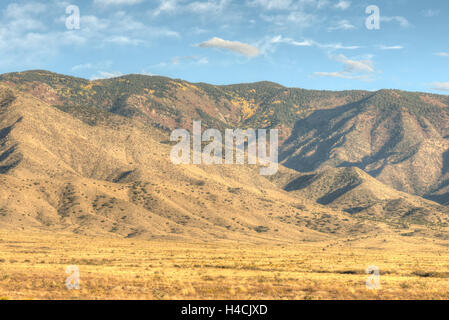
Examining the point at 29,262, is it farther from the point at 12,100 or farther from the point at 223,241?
the point at 12,100

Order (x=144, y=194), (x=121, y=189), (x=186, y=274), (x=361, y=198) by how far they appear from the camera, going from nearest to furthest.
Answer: (x=186, y=274) → (x=144, y=194) → (x=121, y=189) → (x=361, y=198)

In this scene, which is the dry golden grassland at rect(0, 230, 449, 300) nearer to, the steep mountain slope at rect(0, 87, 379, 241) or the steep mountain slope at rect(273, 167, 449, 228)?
the steep mountain slope at rect(0, 87, 379, 241)

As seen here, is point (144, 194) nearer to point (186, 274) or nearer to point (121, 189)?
point (121, 189)

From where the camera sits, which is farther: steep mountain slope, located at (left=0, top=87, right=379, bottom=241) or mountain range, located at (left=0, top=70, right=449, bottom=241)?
mountain range, located at (left=0, top=70, right=449, bottom=241)

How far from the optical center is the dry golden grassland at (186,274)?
34.2 meters

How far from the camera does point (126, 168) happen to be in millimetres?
127625

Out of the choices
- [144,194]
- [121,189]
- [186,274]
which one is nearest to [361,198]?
[144,194]

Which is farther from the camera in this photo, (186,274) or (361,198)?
(361,198)

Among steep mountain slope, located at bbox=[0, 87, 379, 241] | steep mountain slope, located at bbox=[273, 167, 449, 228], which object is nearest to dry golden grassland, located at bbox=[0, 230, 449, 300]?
steep mountain slope, located at bbox=[0, 87, 379, 241]

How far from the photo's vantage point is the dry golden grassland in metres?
34.2

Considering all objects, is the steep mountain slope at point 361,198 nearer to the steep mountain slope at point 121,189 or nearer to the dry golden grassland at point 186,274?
the steep mountain slope at point 121,189

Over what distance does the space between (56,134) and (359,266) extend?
9638 centimetres

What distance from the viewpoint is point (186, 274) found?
1738 inches
